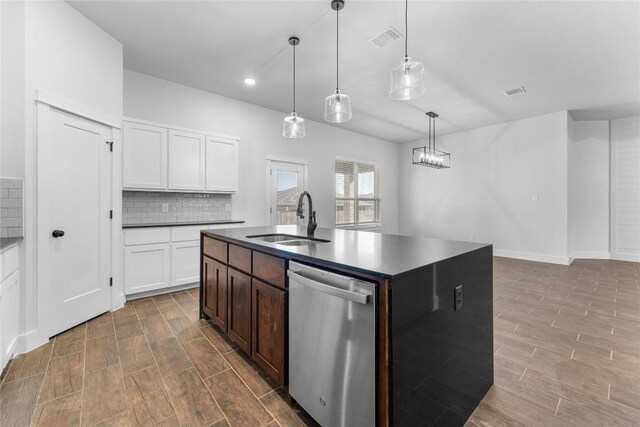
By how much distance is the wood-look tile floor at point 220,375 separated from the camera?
154cm

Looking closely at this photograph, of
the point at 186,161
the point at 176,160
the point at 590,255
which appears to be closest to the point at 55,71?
A: the point at 176,160

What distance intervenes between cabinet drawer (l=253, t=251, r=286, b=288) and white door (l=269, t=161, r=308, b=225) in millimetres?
3383

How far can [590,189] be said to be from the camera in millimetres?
6086

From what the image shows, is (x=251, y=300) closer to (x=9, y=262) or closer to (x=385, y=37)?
(x=9, y=262)

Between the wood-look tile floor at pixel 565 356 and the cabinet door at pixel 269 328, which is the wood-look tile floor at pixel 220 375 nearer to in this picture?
the wood-look tile floor at pixel 565 356

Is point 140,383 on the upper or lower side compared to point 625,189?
lower

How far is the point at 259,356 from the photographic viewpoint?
1.88 metres

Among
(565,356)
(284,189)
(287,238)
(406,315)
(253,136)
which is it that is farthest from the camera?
(284,189)

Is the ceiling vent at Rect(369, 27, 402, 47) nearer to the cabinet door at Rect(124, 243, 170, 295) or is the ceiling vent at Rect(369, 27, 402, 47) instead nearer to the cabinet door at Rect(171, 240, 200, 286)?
the cabinet door at Rect(171, 240, 200, 286)

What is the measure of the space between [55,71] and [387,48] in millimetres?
3296

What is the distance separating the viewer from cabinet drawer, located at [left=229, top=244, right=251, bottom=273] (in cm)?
200

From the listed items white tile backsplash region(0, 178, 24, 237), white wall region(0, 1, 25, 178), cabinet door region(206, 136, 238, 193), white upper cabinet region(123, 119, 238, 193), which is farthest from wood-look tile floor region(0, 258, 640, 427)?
cabinet door region(206, 136, 238, 193)

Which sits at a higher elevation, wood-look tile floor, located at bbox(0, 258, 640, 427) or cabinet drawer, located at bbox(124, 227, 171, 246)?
cabinet drawer, located at bbox(124, 227, 171, 246)

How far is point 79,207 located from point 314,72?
3.15 meters
